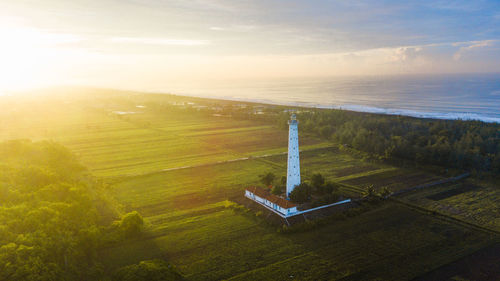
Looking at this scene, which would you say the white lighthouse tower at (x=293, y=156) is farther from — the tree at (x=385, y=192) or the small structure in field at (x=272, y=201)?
the tree at (x=385, y=192)

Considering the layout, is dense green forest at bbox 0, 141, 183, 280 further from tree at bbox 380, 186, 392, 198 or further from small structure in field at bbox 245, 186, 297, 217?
tree at bbox 380, 186, 392, 198

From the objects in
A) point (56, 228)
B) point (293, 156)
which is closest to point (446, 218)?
point (293, 156)

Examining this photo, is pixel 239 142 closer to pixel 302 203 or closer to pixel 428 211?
pixel 302 203

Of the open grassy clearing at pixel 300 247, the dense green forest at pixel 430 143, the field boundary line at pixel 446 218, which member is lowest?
the open grassy clearing at pixel 300 247

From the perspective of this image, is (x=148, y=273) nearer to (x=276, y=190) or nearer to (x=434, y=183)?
(x=276, y=190)

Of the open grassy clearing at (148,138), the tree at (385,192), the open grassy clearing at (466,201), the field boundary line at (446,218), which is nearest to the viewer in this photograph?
the field boundary line at (446,218)

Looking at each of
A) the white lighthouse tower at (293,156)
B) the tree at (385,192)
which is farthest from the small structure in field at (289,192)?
the tree at (385,192)
